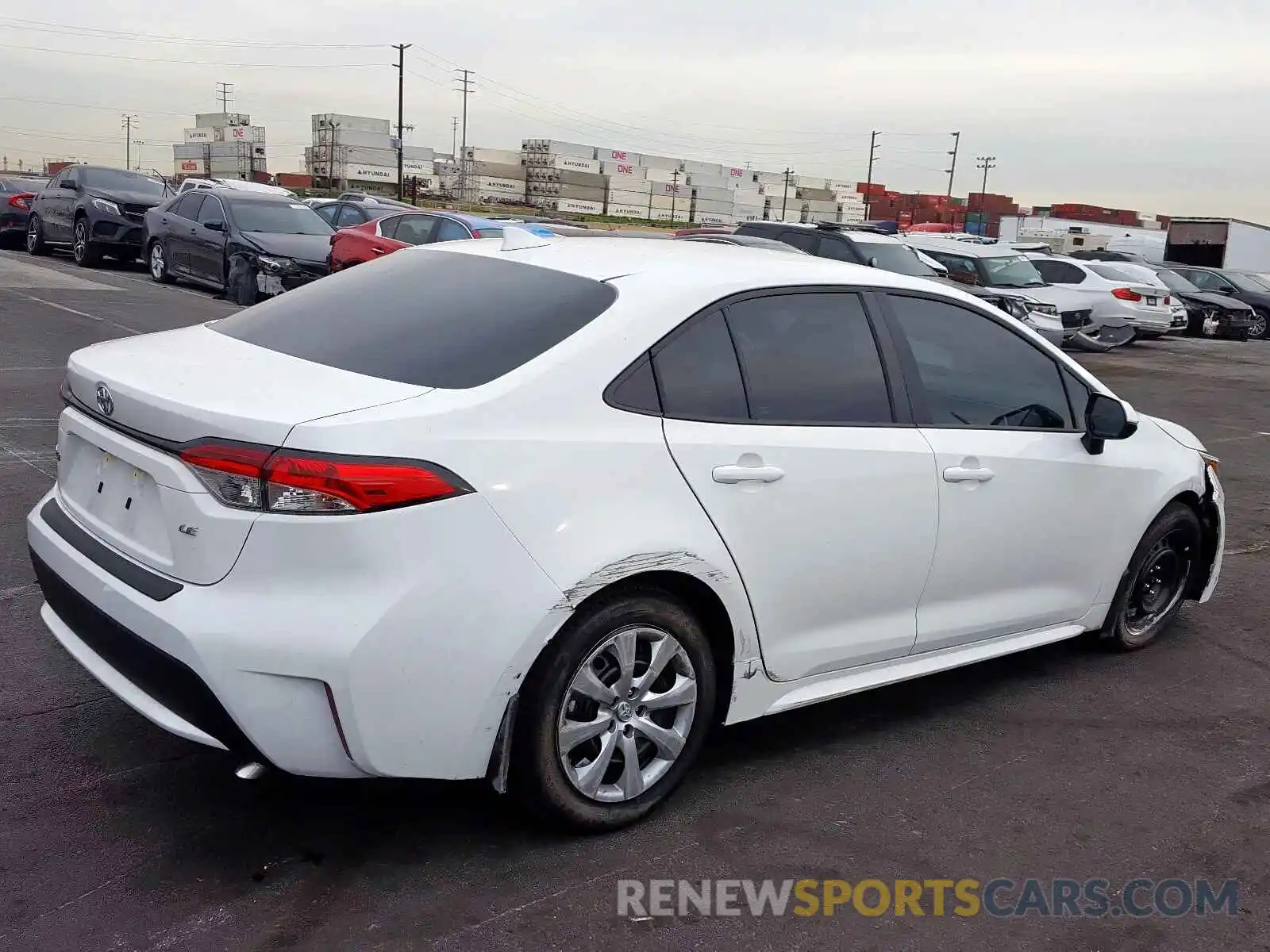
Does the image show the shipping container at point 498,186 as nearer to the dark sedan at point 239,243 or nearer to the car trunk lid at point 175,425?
the dark sedan at point 239,243

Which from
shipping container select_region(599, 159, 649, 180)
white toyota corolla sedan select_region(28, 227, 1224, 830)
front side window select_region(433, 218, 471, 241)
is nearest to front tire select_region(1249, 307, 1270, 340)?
front side window select_region(433, 218, 471, 241)

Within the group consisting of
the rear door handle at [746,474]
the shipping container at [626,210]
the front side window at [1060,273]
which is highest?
the shipping container at [626,210]

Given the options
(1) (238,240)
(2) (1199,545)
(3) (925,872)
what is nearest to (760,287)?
(3) (925,872)

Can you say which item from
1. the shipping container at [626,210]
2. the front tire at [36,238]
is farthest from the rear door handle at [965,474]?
the shipping container at [626,210]

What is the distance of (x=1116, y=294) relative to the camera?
2092cm

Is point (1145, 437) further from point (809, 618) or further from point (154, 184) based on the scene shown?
point (154, 184)

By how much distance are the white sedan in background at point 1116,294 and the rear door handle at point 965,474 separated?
1821cm

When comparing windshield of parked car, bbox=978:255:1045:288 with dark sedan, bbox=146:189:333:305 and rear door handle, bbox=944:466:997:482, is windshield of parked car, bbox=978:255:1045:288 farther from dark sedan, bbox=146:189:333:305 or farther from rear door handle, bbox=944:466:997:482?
rear door handle, bbox=944:466:997:482

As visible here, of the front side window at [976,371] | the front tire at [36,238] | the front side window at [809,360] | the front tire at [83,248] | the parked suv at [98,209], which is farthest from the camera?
the front tire at [36,238]

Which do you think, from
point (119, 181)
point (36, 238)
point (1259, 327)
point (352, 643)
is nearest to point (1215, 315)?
point (1259, 327)

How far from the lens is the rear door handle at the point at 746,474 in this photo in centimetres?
335

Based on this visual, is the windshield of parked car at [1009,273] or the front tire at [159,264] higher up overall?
the windshield of parked car at [1009,273]

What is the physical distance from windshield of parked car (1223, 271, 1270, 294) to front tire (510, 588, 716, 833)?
28803 millimetres

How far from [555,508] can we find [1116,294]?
2009cm
